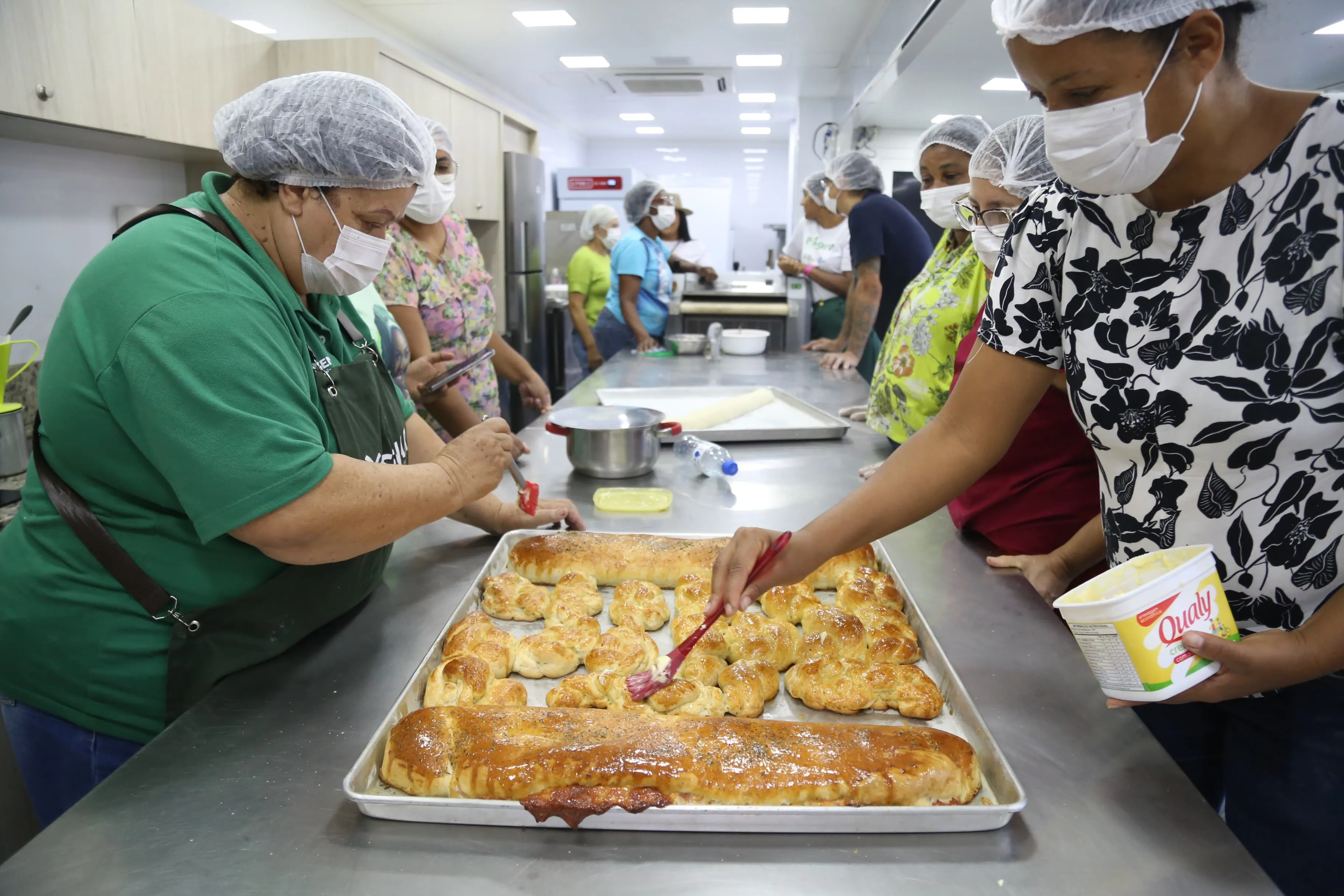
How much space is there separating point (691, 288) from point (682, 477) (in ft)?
13.8

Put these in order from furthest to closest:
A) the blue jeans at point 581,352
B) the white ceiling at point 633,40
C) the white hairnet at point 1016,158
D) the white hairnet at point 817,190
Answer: the white ceiling at point 633,40
the blue jeans at point 581,352
the white hairnet at point 817,190
the white hairnet at point 1016,158

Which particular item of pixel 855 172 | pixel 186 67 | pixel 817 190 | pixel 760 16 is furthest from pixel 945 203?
pixel 760 16

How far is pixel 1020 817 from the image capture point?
0.91 m

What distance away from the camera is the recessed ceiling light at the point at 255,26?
16.7 ft

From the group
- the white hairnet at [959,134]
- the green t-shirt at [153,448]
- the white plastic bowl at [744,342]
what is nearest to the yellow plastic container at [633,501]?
the green t-shirt at [153,448]

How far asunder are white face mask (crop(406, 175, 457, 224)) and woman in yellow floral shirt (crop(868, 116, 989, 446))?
5.47 feet

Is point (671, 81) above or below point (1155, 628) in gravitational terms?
above

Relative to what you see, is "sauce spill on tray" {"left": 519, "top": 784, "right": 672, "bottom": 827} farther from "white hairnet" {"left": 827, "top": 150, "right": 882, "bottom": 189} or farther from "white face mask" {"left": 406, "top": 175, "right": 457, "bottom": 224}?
"white hairnet" {"left": 827, "top": 150, "right": 882, "bottom": 189}

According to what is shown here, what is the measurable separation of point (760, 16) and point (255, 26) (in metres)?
4.19

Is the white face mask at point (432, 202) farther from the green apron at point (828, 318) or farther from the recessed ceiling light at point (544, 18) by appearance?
the recessed ceiling light at point (544, 18)

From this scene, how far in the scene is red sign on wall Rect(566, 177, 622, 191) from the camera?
11.4m

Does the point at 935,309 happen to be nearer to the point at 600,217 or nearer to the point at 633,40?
the point at 600,217

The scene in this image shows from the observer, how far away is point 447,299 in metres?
3.12

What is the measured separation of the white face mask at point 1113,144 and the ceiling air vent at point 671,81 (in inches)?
359
